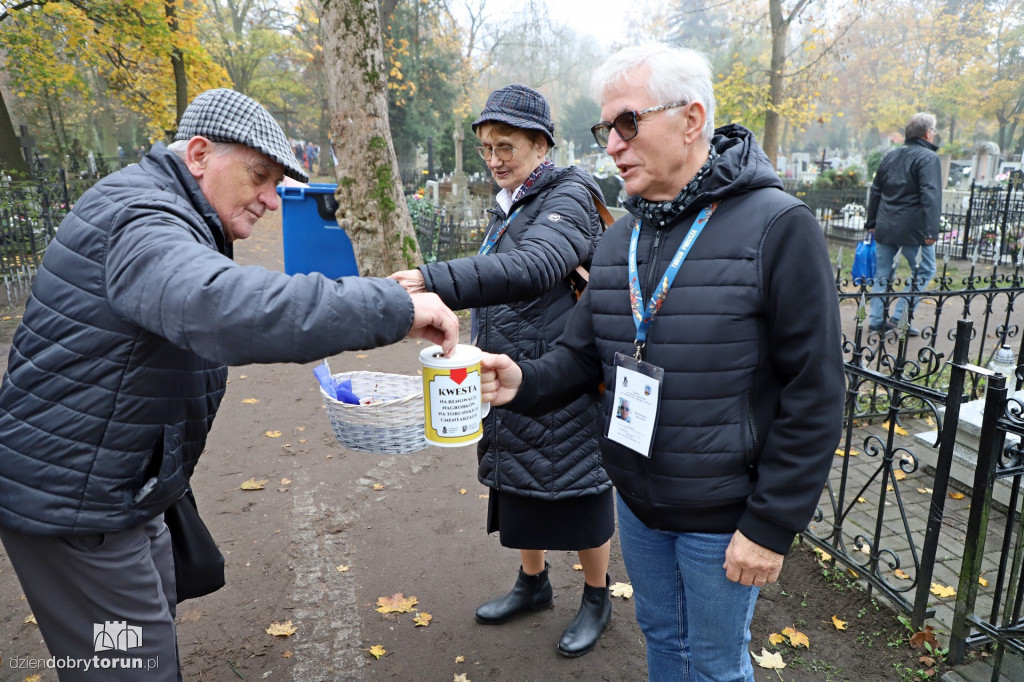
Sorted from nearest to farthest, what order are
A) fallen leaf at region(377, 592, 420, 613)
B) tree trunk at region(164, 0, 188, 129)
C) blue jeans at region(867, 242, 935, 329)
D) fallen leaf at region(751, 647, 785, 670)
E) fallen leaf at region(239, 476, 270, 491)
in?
fallen leaf at region(751, 647, 785, 670)
fallen leaf at region(377, 592, 420, 613)
fallen leaf at region(239, 476, 270, 491)
blue jeans at region(867, 242, 935, 329)
tree trunk at region(164, 0, 188, 129)

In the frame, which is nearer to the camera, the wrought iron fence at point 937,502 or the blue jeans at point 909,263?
the wrought iron fence at point 937,502

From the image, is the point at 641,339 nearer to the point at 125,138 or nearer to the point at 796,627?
the point at 796,627

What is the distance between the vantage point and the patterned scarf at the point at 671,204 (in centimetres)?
183

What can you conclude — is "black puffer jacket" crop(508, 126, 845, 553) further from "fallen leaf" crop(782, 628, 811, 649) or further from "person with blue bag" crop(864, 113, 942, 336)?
"person with blue bag" crop(864, 113, 942, 336)

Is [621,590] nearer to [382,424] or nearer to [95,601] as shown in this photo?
[382,424]

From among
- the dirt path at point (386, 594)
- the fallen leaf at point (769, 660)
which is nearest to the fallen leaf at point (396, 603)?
the dirt path at point (386, 594)

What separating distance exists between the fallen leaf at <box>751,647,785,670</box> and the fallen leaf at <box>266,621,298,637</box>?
6.76 ft

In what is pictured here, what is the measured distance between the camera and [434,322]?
163cm

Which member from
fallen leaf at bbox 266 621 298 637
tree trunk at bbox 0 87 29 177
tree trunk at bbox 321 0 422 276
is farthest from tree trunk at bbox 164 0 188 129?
fallen leaf at bbox 266 621 298 637

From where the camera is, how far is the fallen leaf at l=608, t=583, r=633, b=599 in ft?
11.4

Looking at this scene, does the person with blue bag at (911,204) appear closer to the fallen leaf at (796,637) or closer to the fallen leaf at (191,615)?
the fallen leaf at (796,637)

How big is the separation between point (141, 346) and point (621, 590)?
104 inches

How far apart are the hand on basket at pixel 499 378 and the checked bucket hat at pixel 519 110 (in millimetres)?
1004

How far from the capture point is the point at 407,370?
707 centimetres
